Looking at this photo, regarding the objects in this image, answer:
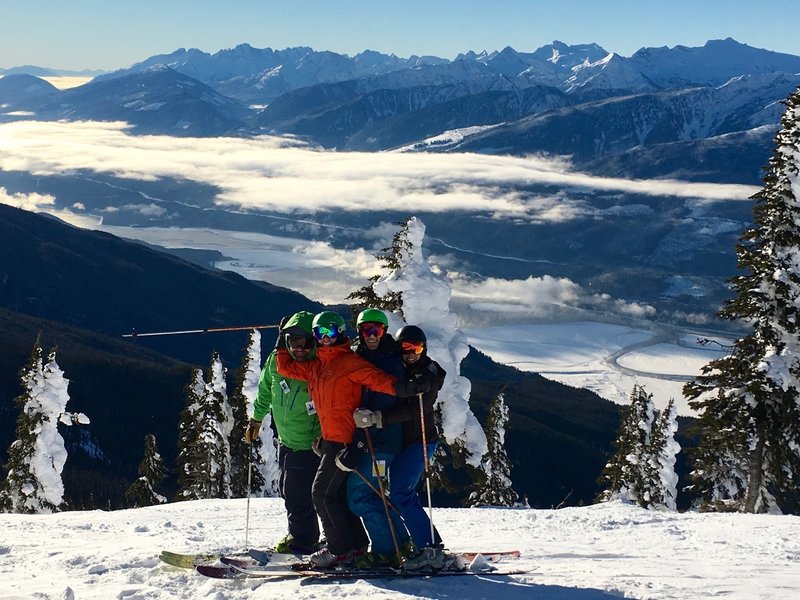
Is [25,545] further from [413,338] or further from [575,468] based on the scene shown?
[575,468]

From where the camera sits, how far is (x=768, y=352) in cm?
2136

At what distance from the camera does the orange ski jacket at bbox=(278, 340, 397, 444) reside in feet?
27.9

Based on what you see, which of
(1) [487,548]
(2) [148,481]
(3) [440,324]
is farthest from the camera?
(2) [148,481]

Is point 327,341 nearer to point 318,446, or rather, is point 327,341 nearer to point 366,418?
point 366,418

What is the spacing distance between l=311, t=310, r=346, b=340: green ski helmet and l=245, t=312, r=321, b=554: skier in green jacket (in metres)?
0.36

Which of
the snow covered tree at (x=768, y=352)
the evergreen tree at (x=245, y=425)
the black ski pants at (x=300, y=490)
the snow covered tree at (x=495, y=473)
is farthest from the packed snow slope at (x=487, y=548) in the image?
the snow covered tree at (x=495, y=473)

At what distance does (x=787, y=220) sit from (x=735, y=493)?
535 inches

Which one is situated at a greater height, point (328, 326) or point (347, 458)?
point (328, 326)

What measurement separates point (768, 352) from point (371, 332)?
16213 mm

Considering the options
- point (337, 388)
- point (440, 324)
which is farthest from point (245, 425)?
point (337, 388)

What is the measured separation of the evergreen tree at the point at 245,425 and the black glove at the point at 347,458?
23997 mm

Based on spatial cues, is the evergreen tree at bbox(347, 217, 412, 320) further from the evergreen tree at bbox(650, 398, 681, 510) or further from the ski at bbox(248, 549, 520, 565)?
the evergreen tree at bbox(650, 398, 681, 510)

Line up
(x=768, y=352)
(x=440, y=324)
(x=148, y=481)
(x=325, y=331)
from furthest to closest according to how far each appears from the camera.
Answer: (x=148, y=481)
(x=440, y=324)
(x=768, y=352)
(x=325, y=331)

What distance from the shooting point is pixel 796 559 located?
33.6 feet
